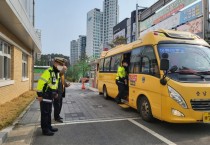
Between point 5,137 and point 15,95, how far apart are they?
25.3 ft

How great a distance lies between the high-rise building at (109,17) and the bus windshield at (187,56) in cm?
5817

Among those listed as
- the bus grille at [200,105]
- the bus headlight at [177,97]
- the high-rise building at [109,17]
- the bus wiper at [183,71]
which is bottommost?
the bus grille at [200,105]

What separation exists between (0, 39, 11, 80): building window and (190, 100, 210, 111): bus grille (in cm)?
801

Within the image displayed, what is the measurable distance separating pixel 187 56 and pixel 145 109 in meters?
1.96

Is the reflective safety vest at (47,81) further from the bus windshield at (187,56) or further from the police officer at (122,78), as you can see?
the police officer at (122,78)

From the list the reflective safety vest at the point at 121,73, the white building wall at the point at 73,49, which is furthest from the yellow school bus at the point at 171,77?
the white building wall at the point at 73,49

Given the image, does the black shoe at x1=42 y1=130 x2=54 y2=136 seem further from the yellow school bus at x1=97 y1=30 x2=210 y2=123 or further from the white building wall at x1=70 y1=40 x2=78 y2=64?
the white building wall at x1=70 y1=40 x2=78 y2=64

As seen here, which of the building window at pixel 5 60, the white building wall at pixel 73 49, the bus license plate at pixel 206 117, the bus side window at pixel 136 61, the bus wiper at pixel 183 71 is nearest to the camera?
the bus license plate at pixel 206 117

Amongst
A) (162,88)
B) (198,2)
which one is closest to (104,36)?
(198,2)

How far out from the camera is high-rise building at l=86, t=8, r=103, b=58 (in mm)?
68188

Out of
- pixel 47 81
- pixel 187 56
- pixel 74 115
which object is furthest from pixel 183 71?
pixel 74 115

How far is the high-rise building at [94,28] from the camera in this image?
2685 inches

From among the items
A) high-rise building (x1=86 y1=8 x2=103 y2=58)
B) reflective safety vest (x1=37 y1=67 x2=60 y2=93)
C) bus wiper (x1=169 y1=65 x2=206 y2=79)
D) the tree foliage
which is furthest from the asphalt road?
high-rise building (x1=86 y1=8 x2=103 y2=58)

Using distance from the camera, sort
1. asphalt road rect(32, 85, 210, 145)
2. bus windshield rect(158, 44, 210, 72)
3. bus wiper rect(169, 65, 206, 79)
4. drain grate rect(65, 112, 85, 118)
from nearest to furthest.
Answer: asphalt road rect(32, 85, 210, 145)
bus wiper rect(169, 65, 206, 79)
bus windshield rect(158, 44, 210, 72)
drain grate rect(65, 112, 85, 118)
